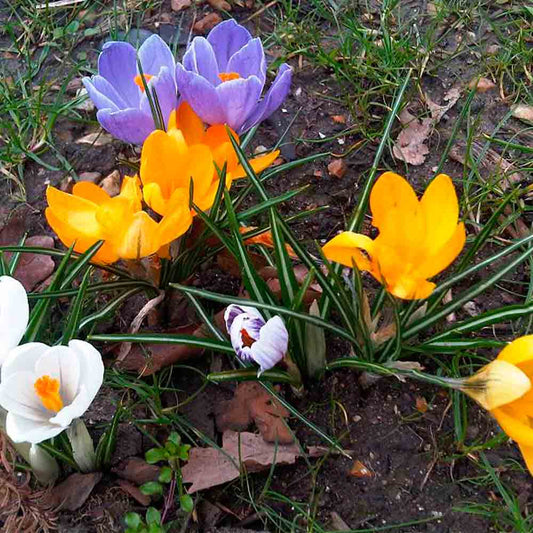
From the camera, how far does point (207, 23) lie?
7.88ft

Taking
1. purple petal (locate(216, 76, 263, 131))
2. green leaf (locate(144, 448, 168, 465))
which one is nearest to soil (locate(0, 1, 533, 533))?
green leaf (locate(144, 448, 168, 465))

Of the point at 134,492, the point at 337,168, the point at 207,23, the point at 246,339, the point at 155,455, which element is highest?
the point at 207,23

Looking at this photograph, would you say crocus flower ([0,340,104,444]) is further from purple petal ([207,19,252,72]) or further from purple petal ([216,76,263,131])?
purple petal ([207,19,252,72])

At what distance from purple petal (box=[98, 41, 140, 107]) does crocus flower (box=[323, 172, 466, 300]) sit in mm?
655

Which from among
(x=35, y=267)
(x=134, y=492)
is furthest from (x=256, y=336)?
(x=35, y=267)

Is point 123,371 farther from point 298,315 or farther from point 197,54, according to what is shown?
point 197,54

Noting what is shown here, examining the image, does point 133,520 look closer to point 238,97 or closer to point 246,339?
point 246,339

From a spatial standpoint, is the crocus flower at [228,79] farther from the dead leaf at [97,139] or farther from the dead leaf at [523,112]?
the dead leaf at [523,112]

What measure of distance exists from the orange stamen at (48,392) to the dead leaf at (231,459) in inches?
16.6

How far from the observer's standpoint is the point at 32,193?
2.02m

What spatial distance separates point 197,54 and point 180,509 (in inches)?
39.0

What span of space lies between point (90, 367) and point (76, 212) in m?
0.35

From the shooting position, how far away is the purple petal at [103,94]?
1.41m

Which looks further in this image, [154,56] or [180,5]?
[180,5]
